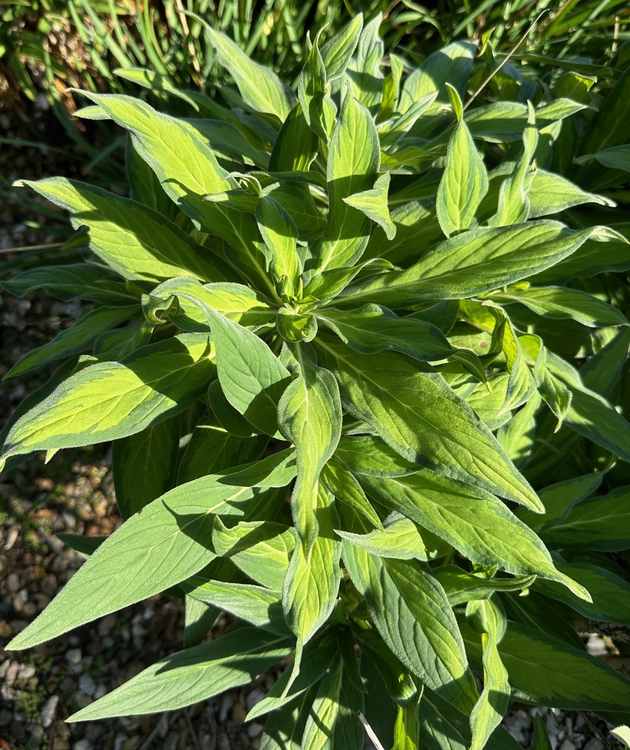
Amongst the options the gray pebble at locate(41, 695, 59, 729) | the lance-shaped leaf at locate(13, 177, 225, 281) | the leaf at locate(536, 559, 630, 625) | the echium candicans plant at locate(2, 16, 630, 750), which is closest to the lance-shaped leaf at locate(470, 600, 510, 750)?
the echium candicans plant at locate(2, 16, 630, 750)

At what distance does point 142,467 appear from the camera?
134 centimetres

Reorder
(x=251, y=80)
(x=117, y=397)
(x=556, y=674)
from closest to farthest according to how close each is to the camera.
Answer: (x=117, y=397), (x=556, y=674), (x=251, y=80)

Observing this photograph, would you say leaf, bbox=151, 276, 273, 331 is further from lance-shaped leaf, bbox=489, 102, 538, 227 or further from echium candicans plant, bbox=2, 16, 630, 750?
lance-shaped leaf, bbox=489, 102, 538, 227

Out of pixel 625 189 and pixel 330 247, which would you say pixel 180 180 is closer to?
pixel 330 247

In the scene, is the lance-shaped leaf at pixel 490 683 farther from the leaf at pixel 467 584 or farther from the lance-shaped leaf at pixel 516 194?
the lance-shaped leaf at pixel 516 194

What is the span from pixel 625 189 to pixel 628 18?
58 centimetres

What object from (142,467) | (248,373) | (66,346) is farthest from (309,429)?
(66,346)

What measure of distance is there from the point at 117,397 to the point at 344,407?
1.13ft

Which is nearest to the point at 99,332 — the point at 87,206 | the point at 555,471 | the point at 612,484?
the point at 87,206

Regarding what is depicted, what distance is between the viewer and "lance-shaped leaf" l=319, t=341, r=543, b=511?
0.94m

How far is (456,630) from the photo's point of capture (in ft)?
3.47

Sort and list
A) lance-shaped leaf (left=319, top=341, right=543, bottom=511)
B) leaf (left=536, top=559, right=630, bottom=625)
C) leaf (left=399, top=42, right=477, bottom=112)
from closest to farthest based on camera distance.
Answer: lance-shaped leaf (left=319, top=341, right=543, bottom=511)
leaf (left=536, top=559, right=630, bottom=625)
leaf (left=399, top=42, right=477, bottom=112)

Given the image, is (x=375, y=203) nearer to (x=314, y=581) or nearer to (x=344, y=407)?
(x=344, y=407)

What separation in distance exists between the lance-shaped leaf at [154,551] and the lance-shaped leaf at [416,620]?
0.19 meters
